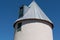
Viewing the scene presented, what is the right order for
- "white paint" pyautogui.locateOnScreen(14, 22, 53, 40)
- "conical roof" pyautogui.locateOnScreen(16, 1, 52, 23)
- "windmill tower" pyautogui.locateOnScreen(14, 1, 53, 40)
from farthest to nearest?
1. "conical roof" pyautogui.locateOnScreen(16, 1, 52, 23)
2. "windmill tower" pyautogui.locateOnScreen(14, 1, 53, 40)
3. "white paint" pyautogui.locateOnScreen(14, 22, 53, 40)

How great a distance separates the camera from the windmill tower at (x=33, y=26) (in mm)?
18450

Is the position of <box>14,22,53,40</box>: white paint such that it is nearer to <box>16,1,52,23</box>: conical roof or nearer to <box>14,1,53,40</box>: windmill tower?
<box>14,1,53,40</box>: windmill tower

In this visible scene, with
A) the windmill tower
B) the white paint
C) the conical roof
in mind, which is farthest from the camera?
the conical roof

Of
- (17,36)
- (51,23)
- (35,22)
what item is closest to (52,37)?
(51,23)

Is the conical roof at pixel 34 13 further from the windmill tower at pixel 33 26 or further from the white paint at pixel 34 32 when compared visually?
the white paint at pixel 34 32

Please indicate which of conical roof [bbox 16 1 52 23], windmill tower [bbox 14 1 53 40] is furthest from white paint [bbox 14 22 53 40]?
conical roof [bbox 16 1 52 23]

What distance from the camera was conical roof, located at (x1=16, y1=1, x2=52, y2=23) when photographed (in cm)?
1953

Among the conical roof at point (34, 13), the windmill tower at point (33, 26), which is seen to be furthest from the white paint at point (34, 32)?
the conical roof at point (34, 13)

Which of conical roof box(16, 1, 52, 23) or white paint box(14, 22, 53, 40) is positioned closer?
white paint box(14, 22, 53, 40)

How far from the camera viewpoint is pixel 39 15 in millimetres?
20031

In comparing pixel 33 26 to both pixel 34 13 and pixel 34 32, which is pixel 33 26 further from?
pixel 34 13

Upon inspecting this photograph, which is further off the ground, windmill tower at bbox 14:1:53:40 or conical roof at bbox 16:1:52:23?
conical roof at bbox 16:1:52:23

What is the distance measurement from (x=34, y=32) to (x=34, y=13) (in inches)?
111

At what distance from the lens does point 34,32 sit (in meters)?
18.5
